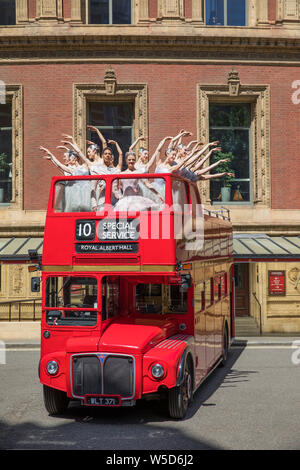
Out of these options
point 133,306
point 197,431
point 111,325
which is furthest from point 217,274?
point 197,431

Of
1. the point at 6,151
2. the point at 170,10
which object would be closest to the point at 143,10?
the point at 170,10

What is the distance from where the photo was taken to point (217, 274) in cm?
1465

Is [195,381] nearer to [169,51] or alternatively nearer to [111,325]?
[111,325]

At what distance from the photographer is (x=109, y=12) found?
24.5 meters

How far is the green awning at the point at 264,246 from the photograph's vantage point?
21000 millimetres

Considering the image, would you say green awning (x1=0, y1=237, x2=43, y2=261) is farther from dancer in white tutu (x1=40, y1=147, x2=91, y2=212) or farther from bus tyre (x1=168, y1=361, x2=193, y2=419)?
bus tyre (x1=168, y1=361, x2=193, y2=419)

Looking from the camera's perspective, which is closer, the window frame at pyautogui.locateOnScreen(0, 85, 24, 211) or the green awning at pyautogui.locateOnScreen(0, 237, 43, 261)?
the green awning at pyautogui.locateOnScreen(0, 237, 43, 261)

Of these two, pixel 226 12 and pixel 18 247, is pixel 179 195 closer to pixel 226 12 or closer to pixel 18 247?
pixel 18 247

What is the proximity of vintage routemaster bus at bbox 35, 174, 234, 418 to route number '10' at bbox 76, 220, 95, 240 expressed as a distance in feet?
0.05

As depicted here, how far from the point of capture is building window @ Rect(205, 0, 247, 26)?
24547 mm

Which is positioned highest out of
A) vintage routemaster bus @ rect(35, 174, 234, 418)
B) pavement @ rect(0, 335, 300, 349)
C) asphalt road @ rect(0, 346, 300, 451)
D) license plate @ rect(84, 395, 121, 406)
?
vintage routemaster bus @ rect(35, 174, 234, 418)

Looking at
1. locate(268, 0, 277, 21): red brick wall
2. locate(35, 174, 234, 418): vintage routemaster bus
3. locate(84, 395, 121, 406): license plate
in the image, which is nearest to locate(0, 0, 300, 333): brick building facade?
locate(268, 0, 277, 21): red brick wall

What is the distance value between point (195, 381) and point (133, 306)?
174cm

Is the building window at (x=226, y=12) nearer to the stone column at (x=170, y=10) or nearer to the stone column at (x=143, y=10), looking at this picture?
the stone column at (x=170, y=10)
